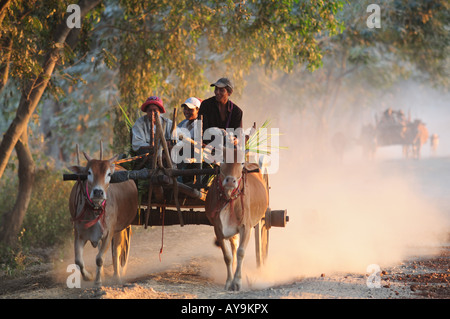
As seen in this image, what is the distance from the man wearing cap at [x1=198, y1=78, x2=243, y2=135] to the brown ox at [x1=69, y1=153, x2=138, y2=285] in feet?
5.20

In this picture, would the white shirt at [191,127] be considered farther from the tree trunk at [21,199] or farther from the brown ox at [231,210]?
the tree trunk at [21,199]

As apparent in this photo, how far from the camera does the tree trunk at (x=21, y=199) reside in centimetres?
1332

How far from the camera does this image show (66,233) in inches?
574

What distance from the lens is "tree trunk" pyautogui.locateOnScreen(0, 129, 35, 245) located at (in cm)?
1332

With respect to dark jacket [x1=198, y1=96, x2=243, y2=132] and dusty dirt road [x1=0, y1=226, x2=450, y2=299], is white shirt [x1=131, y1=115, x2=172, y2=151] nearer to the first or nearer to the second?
dark jacket [x1=198, y1=96, x2=243, y2=132]

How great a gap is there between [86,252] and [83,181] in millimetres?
6027

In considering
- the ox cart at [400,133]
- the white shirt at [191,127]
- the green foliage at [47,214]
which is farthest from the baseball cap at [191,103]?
the ox cart at [400,133]

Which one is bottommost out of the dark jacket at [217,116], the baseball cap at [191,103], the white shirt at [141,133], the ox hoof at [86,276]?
the ox hoof at [86,276]

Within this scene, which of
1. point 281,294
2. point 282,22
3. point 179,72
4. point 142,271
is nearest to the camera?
point 281,294

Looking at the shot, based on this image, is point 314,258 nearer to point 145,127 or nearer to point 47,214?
point 145,127

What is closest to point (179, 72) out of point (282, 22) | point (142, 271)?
point (282, 22)

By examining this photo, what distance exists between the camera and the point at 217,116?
9.59 meters

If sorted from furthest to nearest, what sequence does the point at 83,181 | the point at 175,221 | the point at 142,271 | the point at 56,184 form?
the point at 56,184 → the point at 142,271 → the point at 175,221 → the point at 83,181

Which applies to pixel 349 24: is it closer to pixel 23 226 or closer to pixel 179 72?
pixel 179 72
